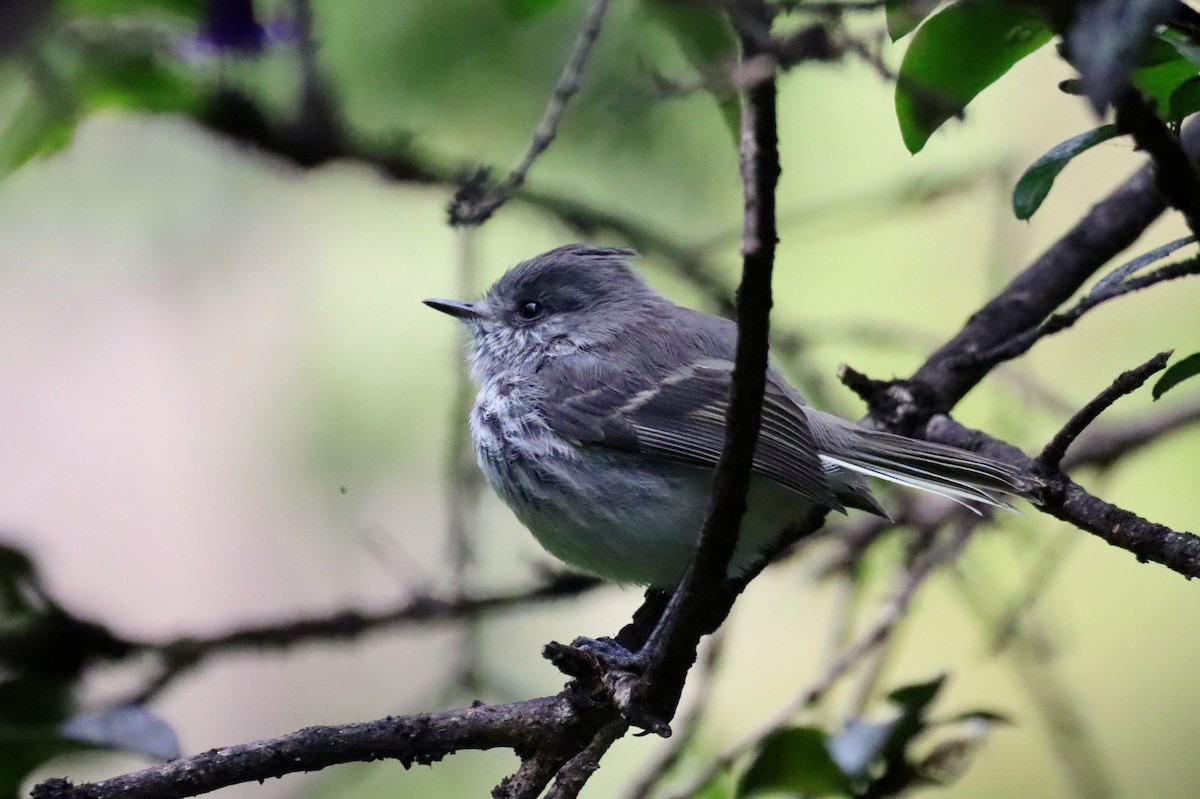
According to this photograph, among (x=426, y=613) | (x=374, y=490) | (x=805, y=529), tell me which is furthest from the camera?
(x=374, y=490)

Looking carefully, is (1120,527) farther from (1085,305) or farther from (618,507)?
(618,507)

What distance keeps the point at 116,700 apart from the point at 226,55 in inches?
63.2

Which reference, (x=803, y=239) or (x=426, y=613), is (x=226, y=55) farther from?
(x=803, y=239)

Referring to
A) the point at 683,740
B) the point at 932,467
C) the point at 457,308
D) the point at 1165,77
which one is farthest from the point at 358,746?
the point at 457,308

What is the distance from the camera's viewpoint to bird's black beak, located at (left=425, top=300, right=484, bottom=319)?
11.6ft

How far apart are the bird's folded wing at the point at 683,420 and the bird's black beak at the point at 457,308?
0.51 m

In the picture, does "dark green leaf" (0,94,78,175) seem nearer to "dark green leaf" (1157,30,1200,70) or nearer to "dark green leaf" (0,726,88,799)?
"dark green leaf" (0,726,88,799)

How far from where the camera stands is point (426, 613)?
128 inches

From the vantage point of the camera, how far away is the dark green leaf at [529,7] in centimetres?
253

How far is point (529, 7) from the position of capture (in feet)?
8.32

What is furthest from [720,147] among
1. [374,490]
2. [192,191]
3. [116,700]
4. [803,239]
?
[116,700]

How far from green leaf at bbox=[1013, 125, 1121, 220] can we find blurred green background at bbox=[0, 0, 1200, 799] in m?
2.07

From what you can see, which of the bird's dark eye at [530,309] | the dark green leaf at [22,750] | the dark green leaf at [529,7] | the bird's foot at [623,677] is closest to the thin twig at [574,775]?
the bird's foot at [623,677]

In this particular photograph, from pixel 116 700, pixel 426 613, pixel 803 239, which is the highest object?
pixel 803 239
